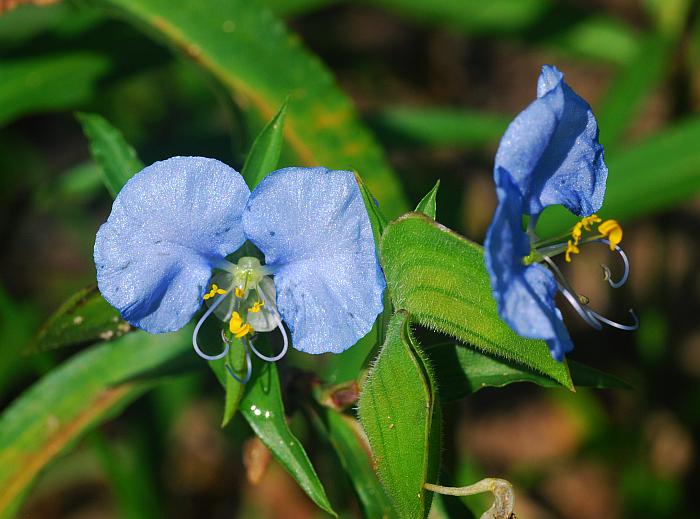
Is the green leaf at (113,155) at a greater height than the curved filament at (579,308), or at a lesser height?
greater

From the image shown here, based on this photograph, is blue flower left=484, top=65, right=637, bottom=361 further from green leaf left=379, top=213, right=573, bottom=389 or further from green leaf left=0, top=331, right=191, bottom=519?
green leaf left=0, top=331, right=191, bottom=519

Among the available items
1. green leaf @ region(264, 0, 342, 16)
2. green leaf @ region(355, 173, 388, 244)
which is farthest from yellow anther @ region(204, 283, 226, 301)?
green leaf @ region(264, 0, 342, 16)

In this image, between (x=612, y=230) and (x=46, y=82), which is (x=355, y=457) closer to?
(x=612, y=230)

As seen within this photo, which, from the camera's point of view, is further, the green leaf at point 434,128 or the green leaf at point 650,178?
the green leaf at point 434,128

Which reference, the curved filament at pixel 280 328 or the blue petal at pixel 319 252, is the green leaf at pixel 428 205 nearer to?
the blue petal at pixel 319 252

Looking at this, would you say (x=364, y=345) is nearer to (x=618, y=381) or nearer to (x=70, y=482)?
(x=618, y=381)

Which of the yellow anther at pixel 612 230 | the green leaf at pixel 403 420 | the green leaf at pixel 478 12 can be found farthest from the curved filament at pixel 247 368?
the green leaf at pixel 478 12
